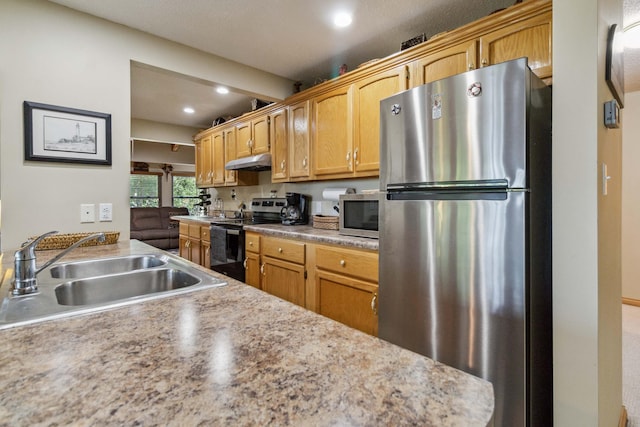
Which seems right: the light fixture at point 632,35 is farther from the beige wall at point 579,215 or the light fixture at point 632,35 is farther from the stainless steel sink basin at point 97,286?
the stainless steel sink basin at point 97,286

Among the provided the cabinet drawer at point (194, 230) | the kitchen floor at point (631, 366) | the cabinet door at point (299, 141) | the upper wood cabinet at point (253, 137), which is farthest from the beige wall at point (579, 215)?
the cabinet drawer at point (194, 230)

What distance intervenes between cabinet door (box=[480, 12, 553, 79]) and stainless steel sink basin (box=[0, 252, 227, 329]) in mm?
1877

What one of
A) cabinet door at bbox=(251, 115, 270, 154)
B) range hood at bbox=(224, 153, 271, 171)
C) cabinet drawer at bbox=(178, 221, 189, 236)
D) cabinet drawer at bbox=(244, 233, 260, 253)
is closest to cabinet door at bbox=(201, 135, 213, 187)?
cabinet drawer at bbox=(178, 221, 189, 236)

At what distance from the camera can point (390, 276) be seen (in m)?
1.72

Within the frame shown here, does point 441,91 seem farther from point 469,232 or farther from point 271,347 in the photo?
point 271,347

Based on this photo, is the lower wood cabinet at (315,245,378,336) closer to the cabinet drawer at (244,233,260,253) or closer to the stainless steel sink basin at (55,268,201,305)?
the cabinet drawer at (244,233,260,253)

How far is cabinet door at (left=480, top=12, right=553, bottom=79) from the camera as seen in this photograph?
1631 millimetres

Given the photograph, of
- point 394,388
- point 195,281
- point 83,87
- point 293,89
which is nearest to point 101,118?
point 83,87

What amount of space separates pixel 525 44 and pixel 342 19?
117 centimetres

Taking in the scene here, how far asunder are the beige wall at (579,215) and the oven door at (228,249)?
2.52m

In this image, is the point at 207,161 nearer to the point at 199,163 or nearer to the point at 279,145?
the point at 199,163

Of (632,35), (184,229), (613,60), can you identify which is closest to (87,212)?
(184,229)

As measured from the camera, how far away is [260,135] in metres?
3.70

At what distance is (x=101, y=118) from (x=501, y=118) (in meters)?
2.35
